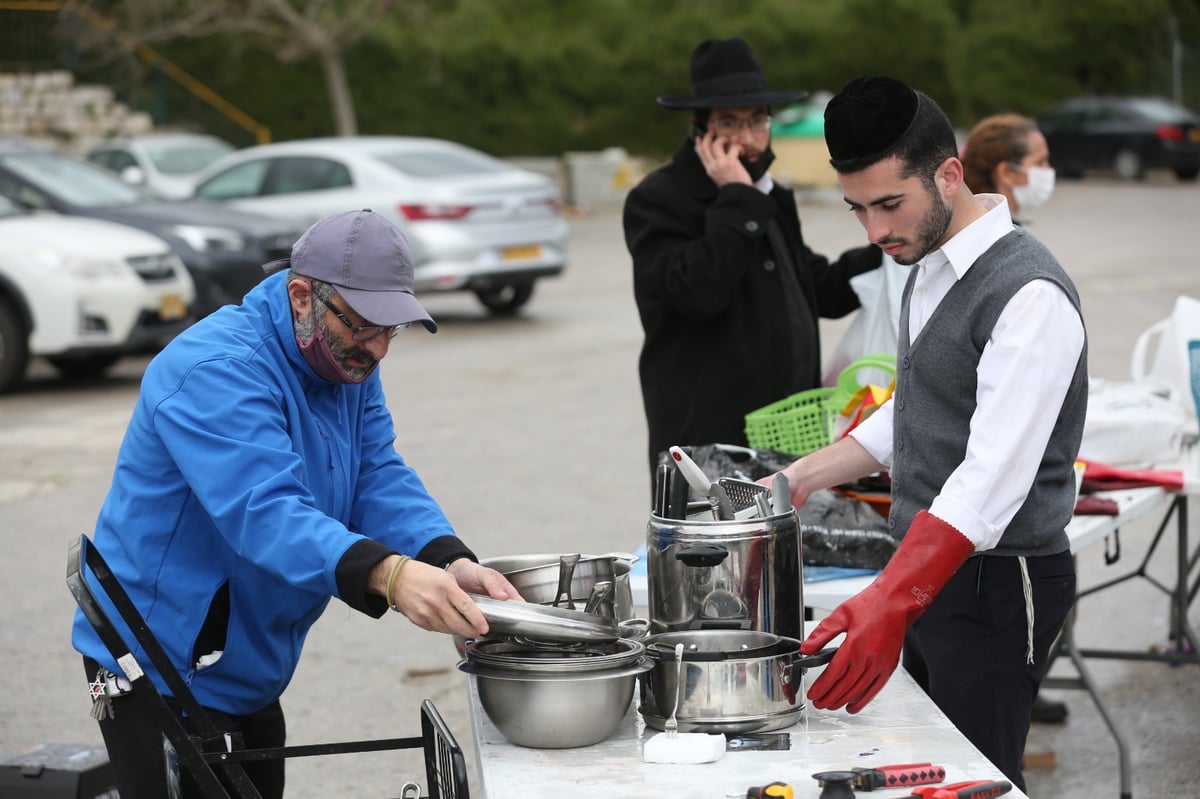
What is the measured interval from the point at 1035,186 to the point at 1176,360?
95 centimetres

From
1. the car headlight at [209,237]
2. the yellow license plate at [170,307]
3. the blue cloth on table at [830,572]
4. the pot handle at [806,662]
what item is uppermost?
the pot handle at [806,662]

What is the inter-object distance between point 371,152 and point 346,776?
10.3 meters

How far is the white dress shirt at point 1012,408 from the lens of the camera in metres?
2.67

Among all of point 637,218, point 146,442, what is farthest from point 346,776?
point 146,442

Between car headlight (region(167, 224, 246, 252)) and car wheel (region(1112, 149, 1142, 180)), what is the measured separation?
2215 cm

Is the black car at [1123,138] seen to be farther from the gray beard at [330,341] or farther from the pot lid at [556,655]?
the pot lid at [556,655]

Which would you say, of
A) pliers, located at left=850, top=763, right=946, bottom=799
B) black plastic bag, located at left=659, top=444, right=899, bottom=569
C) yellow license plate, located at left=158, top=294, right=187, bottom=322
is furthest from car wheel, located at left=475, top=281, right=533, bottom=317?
pliers, located at left=850, top=763, right=946, bottom=799

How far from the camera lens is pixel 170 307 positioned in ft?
38.0

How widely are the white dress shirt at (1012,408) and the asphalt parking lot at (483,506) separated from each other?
2.31 m

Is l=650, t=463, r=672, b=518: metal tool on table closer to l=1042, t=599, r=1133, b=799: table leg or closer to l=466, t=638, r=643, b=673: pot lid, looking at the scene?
l=466, t=638, r=643, b=673: pot lid

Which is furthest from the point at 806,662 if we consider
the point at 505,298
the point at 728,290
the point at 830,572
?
the point at 505,298

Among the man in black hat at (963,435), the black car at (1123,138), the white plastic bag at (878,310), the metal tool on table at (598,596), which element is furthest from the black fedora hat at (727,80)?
the black car at (1123,138)

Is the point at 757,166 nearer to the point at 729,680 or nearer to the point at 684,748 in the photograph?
the point at 729,680

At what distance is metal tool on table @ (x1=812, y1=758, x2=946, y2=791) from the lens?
94.3 inches
